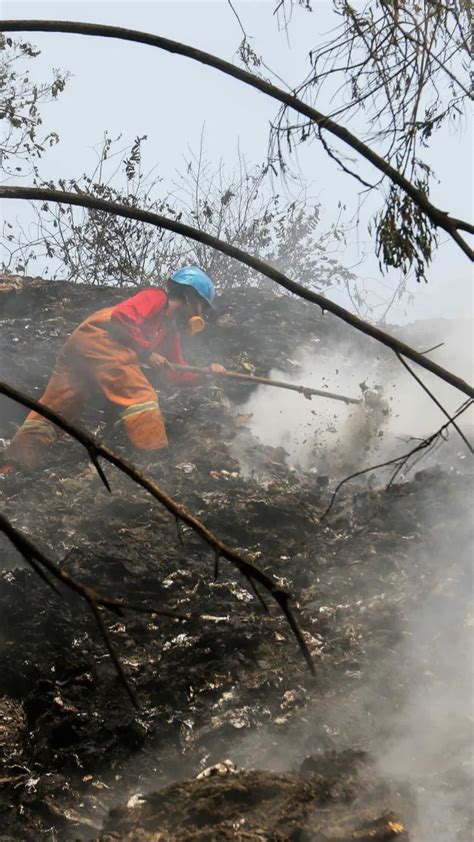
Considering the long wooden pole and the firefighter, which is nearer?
the firefighter

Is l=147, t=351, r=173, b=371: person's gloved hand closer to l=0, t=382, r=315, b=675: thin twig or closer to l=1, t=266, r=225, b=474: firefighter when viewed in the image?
l=1, t=266, r=225, b=474: firefighter

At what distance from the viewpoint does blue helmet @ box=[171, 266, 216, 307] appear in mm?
7809

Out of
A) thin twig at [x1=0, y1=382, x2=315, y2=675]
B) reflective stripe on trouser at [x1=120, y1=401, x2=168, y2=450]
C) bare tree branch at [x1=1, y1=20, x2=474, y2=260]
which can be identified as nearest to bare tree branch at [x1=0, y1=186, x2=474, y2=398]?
bare tree branch at [x1=1, y1=20, x2=474, y2=260]

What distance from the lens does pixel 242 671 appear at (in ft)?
13.9

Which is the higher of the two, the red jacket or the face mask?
the face mask

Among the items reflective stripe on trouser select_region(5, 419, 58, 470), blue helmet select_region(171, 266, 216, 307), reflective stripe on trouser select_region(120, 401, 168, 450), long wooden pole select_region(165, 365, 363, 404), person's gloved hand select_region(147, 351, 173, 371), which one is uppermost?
blue helmet select_region(171, 266, 216, 307)

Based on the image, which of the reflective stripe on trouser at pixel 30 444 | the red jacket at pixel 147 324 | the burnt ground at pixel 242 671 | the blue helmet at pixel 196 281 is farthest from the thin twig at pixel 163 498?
the blue helmet at pixel 196 281

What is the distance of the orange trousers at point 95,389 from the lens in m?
7.11

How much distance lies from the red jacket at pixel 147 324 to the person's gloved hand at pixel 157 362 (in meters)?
0.05

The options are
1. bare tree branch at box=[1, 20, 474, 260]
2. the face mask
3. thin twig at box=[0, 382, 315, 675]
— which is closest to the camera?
thin twig at box=[0, 382, 315, 675]

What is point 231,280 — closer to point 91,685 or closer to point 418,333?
point 418,333

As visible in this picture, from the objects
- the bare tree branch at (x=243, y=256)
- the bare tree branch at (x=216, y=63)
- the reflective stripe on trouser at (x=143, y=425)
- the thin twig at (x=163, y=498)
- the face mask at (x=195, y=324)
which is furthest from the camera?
the face mask at (x=195, y=324)

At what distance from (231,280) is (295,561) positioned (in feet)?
35.2

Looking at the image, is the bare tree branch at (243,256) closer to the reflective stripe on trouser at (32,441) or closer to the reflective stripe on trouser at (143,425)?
the reflective stripe on trouser at (143,425)
